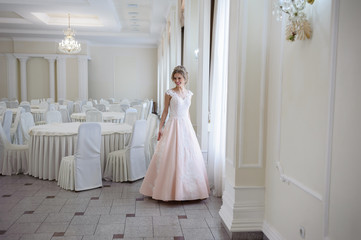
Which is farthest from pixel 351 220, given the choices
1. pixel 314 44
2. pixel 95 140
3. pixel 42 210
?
pixel 95 140

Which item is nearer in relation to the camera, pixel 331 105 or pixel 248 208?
pixel 331 105

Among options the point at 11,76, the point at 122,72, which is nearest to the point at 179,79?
the point at 11,76

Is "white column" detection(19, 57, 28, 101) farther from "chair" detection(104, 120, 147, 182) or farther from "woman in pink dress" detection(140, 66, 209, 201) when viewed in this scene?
"woman in pink dress" detection(140, 66, 209, 201)

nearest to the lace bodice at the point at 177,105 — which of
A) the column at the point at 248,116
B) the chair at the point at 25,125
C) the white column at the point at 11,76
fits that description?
the column at the point at 248,116

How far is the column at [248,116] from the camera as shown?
329 cm

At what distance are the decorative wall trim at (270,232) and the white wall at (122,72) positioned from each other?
638 inches

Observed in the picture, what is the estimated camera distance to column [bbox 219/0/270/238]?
3.29 meters

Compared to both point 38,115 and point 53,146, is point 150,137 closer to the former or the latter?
point 53,146

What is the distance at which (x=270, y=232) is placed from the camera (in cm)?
321

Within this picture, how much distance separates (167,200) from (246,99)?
1736 mm

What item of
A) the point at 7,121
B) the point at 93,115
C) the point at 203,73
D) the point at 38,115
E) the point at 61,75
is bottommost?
the point at 38,115

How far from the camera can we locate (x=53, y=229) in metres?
3.59

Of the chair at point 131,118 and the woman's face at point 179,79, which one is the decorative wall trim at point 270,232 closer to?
the woman's face at point 179,79

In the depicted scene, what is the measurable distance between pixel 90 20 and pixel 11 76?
546 cm
